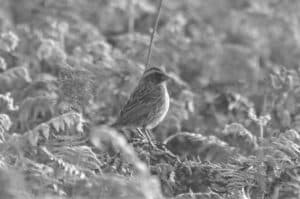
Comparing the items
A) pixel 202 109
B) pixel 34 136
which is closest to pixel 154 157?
pixel 34 136

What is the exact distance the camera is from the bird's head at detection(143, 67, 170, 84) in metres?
6.91

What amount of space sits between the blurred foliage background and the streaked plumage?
37cm

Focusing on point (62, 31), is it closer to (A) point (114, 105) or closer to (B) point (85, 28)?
(B) point (85, 28)

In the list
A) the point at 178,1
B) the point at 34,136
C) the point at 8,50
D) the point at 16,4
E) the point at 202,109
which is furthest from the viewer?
the point at 178,1

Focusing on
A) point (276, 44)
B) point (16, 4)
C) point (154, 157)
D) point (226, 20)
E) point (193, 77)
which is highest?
point (16, 4)

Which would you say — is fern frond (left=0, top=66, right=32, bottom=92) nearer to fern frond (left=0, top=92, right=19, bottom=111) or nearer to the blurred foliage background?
the blurred foliage background

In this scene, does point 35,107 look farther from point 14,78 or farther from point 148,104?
point 148,104

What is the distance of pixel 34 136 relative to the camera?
4.75 m

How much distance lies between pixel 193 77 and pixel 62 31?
2.20m

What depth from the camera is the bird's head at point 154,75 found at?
272 inches

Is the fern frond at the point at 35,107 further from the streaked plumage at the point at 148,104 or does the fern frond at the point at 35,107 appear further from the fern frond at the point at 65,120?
the fern frond at the point at 65,120

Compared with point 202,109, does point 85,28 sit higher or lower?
higher

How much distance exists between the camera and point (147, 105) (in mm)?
6777

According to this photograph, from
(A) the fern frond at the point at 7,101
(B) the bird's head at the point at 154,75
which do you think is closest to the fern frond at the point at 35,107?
(A) the fern frond at the point at 7,101
